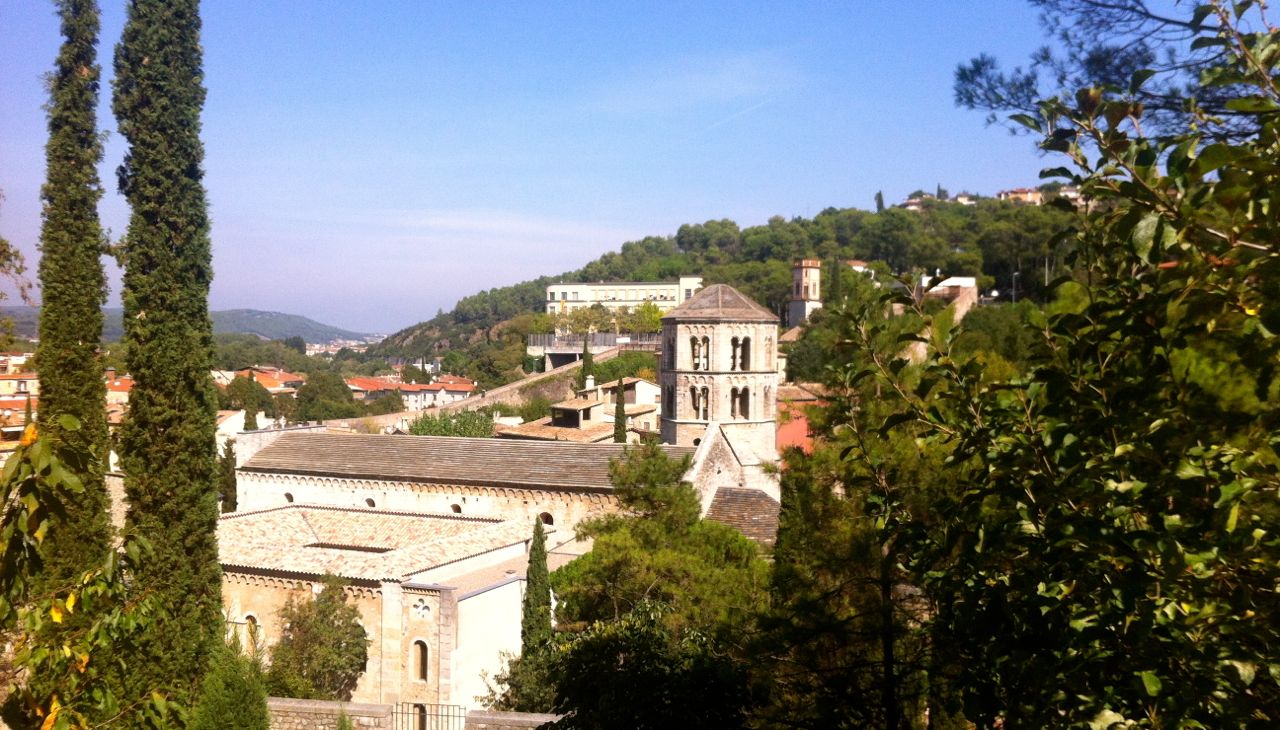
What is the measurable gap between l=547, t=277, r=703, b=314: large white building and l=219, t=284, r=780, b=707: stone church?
74.8 metres

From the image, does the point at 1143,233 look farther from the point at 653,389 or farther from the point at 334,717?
the point at 653,389

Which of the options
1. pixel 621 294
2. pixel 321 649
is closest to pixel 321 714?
pixel 321 649

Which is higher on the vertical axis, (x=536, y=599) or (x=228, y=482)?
(x=228, y=482)

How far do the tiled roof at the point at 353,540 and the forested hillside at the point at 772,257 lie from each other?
15925mm

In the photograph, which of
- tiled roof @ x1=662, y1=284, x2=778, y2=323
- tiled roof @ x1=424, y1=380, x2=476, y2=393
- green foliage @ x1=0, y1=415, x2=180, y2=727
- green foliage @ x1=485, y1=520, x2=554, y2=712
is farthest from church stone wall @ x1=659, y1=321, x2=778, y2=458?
tiled roof @ x1=424, y1=380, x2=476, y2=393

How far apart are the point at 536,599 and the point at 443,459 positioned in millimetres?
8264

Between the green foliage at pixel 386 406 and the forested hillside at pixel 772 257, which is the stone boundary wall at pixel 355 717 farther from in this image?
the green foliage at pixel 386 406

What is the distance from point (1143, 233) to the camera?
250 centimetres

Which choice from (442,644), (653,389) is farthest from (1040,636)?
(653,389)

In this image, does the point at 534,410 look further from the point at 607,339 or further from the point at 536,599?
the point at 536,599

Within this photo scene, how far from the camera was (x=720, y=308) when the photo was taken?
92.9 ft

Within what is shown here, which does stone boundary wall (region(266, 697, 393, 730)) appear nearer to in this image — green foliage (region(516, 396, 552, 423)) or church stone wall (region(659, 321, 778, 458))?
church stone wall (region(659, 321, 778, 458))

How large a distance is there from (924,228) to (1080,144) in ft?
343

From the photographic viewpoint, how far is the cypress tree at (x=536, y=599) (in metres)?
17.5
